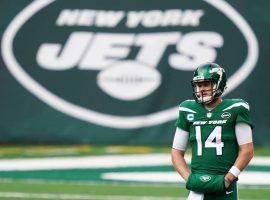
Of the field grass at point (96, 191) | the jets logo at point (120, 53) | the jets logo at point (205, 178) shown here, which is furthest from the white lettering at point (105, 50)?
the jets logo at point (205, 178)

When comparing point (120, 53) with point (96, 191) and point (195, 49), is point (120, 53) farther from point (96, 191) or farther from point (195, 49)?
point (96, 191)

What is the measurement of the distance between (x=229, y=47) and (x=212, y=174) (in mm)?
6011

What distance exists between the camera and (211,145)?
433cm

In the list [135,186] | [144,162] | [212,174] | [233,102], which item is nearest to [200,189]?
[212,174]

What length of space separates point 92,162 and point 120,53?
1.65m

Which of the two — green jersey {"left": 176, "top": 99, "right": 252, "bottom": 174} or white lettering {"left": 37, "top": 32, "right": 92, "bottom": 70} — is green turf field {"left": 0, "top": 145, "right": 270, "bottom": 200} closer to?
white lettering {"left": 37, "top": 32, "right": 92, "bottom": 70}

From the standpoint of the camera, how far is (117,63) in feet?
33.9

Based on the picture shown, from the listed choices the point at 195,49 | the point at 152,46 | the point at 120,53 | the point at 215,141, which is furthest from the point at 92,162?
the point at 215,141

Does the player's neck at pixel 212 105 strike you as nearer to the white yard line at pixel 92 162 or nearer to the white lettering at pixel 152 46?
the white yard line at pixel 92 162

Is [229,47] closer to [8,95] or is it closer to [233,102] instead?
[8,95]

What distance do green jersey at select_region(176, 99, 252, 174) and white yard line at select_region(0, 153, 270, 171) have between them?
15.8ft

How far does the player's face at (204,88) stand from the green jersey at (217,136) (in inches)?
3.6

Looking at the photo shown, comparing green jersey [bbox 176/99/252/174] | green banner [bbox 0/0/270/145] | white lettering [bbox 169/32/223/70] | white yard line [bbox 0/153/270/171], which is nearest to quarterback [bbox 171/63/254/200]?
green jersey [bbox 176/99/252/174]

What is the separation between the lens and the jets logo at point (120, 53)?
401 inches
